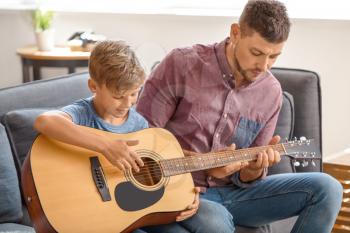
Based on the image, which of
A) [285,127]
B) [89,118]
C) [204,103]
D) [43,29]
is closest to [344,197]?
[285,127]

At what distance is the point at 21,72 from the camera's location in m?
3.69

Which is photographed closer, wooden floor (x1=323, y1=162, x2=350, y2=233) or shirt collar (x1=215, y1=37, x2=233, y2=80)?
shirt collar (x1=215, y1=37, x2=233, y2=80)

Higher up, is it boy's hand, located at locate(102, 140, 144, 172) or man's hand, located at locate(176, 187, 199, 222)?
boy's hand, located at locate(102, 140, 144, 172)

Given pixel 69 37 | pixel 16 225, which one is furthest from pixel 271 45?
pixel 69 37

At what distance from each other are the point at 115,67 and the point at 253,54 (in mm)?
471

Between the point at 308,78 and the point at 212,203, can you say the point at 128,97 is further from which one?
the point at 308,78

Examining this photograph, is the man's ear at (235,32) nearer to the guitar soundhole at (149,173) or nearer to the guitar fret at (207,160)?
the guitar fret at (207,160)

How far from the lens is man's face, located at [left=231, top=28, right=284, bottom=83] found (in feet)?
5.59

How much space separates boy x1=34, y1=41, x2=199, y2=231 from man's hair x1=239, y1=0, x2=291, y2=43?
0.40 m

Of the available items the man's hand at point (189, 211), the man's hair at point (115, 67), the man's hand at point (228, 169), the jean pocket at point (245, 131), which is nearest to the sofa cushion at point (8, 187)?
the man's hair at point (115, 67)

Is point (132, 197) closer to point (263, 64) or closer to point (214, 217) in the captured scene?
point (214, 217)

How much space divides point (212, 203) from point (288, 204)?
0.99ft

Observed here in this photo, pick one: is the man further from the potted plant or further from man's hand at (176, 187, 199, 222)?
the potted plant

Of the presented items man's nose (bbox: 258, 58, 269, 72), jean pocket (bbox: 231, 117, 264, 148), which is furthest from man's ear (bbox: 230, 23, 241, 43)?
jean pocket (bbox: 231, 117, 264, 148)
